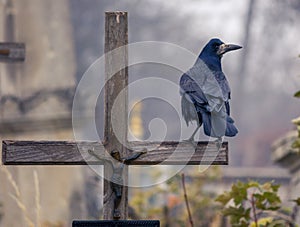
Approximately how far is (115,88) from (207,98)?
16.3 inches

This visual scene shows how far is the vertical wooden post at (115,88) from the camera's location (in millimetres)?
5004

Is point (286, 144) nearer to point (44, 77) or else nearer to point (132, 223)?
point (132, 223)

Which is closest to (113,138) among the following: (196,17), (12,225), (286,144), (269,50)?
(286,144)

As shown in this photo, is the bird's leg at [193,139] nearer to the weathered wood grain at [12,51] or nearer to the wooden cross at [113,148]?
the wooden cross at [113,148]

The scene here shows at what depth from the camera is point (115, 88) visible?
16.6 ft

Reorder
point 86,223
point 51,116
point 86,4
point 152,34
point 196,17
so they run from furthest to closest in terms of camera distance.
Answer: point 152,34, point 196,17, point 86,4, point 51,116, point 86,223

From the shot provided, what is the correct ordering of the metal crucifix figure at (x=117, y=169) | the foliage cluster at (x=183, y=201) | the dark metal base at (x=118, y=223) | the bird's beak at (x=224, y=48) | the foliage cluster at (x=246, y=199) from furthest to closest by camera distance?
the foliage cluster at (x=183, y=201) → the foliage cluster at (x=246, y=199) → the bird's beak at (x=224, y=48) → the metal crucifix figure at (x=117, y=169) → the dark metal base at (x=118, y=223)

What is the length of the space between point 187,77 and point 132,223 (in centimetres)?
79

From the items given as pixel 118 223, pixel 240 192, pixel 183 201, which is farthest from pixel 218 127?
pixel 183 201

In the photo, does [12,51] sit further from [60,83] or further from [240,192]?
[60,83]

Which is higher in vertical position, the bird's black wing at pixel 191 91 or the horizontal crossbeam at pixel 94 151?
the bird's black wing at pixel 191 91

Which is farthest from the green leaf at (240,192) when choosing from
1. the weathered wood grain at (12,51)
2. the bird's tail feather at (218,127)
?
the weathered wood grain at (12,51)

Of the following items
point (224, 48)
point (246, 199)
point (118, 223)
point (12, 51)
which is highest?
point (224, 48)

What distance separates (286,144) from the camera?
27.1 feet
